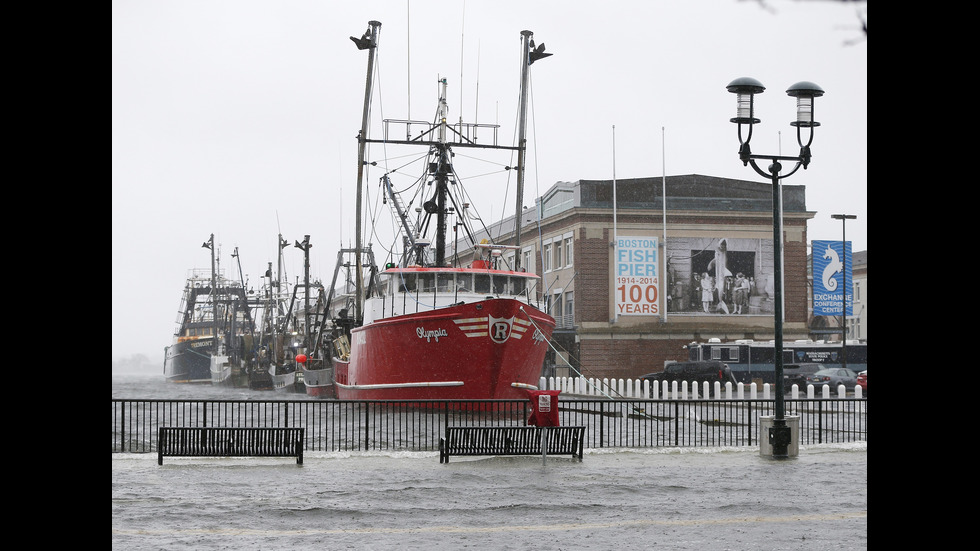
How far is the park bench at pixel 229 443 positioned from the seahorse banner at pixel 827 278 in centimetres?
3917

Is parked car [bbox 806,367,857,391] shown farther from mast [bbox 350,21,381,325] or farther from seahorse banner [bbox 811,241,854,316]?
mast [bbox 350,21,381,325]

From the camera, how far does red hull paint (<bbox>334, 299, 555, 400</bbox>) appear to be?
3462 cm

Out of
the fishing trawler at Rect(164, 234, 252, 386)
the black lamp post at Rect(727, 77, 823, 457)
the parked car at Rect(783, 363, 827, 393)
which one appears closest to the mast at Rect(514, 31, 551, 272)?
the parked car at Rect(783, 363, 827, 393)

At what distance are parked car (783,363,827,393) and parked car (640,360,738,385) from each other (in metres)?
2.52

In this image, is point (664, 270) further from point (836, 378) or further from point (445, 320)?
point (445, 320)

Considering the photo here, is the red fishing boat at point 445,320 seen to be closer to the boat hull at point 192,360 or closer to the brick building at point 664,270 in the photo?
the brick building at point 664,270

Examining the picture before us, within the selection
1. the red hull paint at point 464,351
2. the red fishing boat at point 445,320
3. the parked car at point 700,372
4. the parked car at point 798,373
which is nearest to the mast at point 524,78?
the red fishing boat at point 445,320

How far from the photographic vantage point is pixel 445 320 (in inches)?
1369

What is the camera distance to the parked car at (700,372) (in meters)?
51.0

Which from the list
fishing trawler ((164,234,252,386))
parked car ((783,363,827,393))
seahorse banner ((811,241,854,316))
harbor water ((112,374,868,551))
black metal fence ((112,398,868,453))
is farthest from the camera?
fishing trawler ((164,234,252,386))

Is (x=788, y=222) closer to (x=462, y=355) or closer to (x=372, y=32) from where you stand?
(x=372, y=32)

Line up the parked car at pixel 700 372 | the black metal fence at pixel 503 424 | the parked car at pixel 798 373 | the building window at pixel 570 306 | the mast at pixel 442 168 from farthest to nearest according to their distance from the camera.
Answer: the building window at pixel 570 306
the parked car at pixel 700 372
the parked car at pixel 798 373
the mast at pixel 442 168
the black metal fence at pixel 503 424

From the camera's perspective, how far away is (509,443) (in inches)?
732
